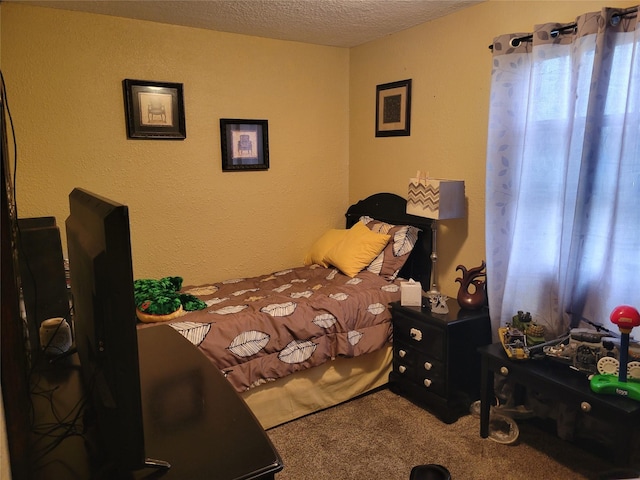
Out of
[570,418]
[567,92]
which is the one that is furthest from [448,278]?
[567,92]

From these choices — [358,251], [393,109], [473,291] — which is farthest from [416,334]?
[393,109]

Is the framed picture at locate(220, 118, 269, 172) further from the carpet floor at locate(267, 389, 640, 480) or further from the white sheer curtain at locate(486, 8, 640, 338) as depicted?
the carpet floor at locate(267, 389, 640, 480)

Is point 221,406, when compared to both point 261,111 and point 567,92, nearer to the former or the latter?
point 567,92

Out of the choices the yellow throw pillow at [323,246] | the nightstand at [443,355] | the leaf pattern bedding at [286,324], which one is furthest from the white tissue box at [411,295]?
the yellow throw pillow at [323,246]

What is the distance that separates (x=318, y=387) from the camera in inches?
105

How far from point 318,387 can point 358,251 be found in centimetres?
95

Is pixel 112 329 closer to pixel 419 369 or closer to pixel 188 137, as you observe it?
pixel 419 369

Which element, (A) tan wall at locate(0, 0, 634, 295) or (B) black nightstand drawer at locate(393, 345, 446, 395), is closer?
(B) black nightstand drawer at locate(393, 345, 446, 395)

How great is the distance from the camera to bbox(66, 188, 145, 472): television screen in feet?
2.56

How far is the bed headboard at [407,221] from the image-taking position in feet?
10.3

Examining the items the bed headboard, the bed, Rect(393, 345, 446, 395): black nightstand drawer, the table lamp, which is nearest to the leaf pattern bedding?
the bed

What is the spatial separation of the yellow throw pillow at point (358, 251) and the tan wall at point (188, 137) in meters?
0.61

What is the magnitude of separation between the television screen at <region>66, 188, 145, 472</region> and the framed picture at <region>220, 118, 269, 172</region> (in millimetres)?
2391

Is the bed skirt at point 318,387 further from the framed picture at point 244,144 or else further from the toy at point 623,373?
the framed picture at point 244,144
